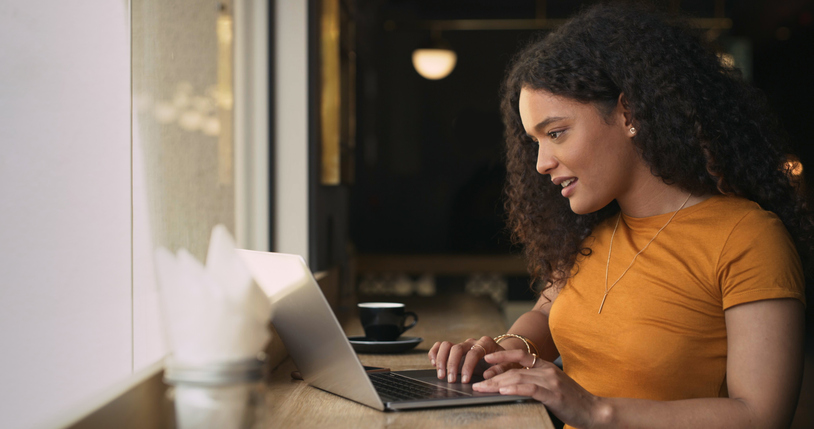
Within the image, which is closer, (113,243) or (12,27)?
(12,27)

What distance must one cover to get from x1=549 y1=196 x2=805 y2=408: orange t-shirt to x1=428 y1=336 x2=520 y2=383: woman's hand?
19 centimetres

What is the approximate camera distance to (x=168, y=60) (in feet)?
4.28

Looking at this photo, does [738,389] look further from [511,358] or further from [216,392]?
[216,392]

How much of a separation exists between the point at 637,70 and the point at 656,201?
253 mm

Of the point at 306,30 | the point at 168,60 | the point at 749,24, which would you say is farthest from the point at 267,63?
the point at 749,24

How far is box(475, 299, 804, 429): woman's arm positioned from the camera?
984 millimetres

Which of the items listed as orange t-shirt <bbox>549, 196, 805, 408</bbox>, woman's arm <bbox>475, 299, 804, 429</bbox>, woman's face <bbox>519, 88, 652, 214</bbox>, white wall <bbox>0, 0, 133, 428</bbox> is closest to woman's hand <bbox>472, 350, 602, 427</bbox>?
woman's arm <bbox>475, 299, 804, 429</bbox>

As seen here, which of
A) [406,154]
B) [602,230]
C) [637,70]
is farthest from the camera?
[406,154]

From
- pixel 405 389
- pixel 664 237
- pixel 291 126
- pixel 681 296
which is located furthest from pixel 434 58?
pixel 405 389

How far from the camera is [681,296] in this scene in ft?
3.86

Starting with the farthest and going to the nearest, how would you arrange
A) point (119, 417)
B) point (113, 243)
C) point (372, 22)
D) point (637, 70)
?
point (372, 22) → point (637, 70) → point (113, 243) → point (119, 417)

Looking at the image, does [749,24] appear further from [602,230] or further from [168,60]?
[168,60]

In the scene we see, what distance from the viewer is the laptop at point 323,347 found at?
0.90m

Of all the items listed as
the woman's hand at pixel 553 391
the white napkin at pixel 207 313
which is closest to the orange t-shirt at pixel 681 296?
the woman's hand at pixel 553 391
